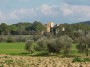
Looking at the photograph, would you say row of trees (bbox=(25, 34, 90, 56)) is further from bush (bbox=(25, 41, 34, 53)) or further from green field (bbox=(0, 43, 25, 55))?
green field (bbox=(0, 43, 25, 55))

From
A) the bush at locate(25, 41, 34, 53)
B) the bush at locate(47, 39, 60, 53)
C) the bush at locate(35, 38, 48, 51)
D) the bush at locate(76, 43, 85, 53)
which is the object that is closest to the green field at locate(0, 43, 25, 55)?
the bush at locate(25, 41, 34, 53)

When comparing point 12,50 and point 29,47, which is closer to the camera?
point 29,47

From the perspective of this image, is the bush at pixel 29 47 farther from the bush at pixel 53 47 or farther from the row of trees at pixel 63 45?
the bush at pixel 53 47

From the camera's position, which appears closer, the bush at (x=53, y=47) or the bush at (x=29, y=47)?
the bush at (x=53, y=47)

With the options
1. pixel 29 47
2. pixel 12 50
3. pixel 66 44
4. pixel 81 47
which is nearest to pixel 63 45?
pixel 66 44

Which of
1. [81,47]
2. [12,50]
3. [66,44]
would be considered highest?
[66,44]

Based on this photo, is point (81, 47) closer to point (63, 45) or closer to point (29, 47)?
point (63, 45)

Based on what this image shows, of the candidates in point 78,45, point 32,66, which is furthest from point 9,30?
point 32,66

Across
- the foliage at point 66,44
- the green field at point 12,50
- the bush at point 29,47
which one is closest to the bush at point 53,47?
the foliage at point 66,44

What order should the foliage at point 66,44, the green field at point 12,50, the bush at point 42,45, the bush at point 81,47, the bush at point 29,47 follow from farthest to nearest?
the bush at point 29,47 < the green field at point 12,50 < the bush at point 42,45 < the foliage at point 66,44 < the bush at point 81,47

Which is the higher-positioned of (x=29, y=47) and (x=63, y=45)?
(x=63, y=45)

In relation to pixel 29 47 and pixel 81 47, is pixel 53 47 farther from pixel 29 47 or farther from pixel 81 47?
pixel 29 47

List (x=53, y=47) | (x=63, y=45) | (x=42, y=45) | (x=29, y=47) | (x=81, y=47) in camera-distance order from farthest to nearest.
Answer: (x=29, y=47)
(x=42, y=45)
(x=53, y=47)
(x=63, y=45)
(x=81, y=47)

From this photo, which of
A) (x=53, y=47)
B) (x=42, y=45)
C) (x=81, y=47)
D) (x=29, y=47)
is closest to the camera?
(x=81, y=47)
